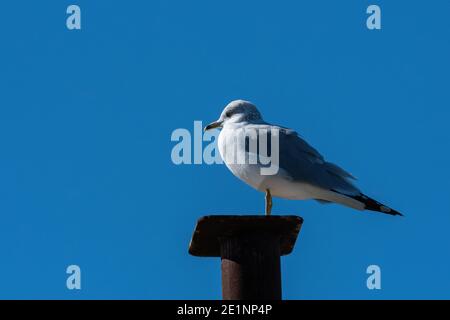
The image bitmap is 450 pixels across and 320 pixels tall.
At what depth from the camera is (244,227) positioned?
4492 millimetres

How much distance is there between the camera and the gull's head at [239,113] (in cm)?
666

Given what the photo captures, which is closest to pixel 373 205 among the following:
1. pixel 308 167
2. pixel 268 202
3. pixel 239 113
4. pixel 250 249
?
pixel 308 167

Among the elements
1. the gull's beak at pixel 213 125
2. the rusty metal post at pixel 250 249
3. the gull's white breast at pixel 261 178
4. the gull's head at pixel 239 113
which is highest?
the gull's head at pixel 239 113

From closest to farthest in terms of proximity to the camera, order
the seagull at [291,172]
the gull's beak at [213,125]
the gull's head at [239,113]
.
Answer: the seagull at [291,172], the gull's head at [239,113], the gull's beak at [213,125]

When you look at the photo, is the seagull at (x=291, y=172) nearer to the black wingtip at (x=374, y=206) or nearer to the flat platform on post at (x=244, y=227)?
the black wingtip at (x=374, y=206)

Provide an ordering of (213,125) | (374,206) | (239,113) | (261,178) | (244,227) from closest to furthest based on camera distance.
A: (244,227)
(374,206)
(261,178)
(239,113)
(213,125)

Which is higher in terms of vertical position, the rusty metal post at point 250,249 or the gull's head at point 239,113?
the gull's head at point 239,113

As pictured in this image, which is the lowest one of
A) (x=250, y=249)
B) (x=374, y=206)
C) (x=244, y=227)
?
(x=250, y=249)

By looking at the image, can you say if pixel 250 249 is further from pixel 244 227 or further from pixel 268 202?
pixel 268 202

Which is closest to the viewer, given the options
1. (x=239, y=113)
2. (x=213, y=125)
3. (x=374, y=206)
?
(x=374, y=206)

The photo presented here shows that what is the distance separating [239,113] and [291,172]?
84 centimetres

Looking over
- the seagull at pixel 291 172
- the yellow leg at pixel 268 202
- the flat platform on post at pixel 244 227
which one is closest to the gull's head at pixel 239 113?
the seagull at pixel 291 172

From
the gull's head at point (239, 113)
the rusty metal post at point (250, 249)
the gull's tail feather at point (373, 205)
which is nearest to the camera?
the rusty metal post at point (250, 249)

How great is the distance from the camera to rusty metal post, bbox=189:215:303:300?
4.41m
